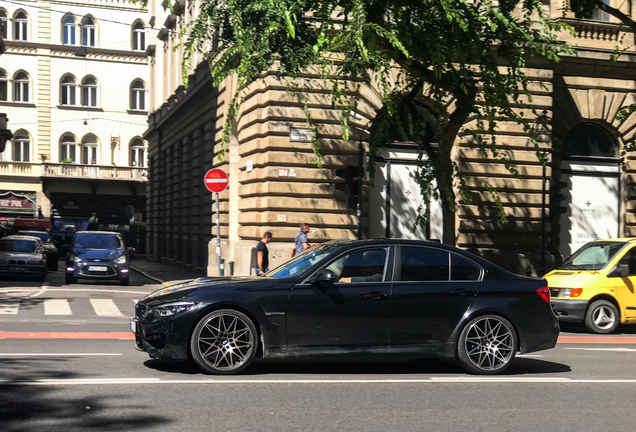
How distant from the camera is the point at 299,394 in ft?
24.2

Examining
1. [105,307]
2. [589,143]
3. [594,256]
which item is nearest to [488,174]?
[589,143]

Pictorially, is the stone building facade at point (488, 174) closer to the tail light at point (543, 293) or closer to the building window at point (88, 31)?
the tail light at point (543, 293)

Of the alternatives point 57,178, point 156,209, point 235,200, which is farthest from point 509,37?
point 57,178

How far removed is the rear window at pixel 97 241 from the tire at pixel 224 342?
1732cm

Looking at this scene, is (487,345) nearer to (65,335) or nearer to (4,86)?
(65,335)

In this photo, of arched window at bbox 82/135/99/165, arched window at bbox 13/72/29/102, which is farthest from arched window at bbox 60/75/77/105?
arched window at bbox 82/135/99/165

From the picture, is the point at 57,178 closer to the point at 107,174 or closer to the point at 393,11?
the point at 107,174

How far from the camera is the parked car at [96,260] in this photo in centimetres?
2366

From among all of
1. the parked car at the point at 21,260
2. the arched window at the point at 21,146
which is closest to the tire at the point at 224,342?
the parked car at the point at 21,260

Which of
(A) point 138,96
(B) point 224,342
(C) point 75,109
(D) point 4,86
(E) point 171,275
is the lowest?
(E) point 171,275

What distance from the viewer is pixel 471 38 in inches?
572

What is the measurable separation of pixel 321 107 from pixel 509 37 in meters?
6.72

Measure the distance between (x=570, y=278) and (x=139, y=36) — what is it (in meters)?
46.8

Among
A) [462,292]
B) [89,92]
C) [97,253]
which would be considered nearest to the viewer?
[462,292]
